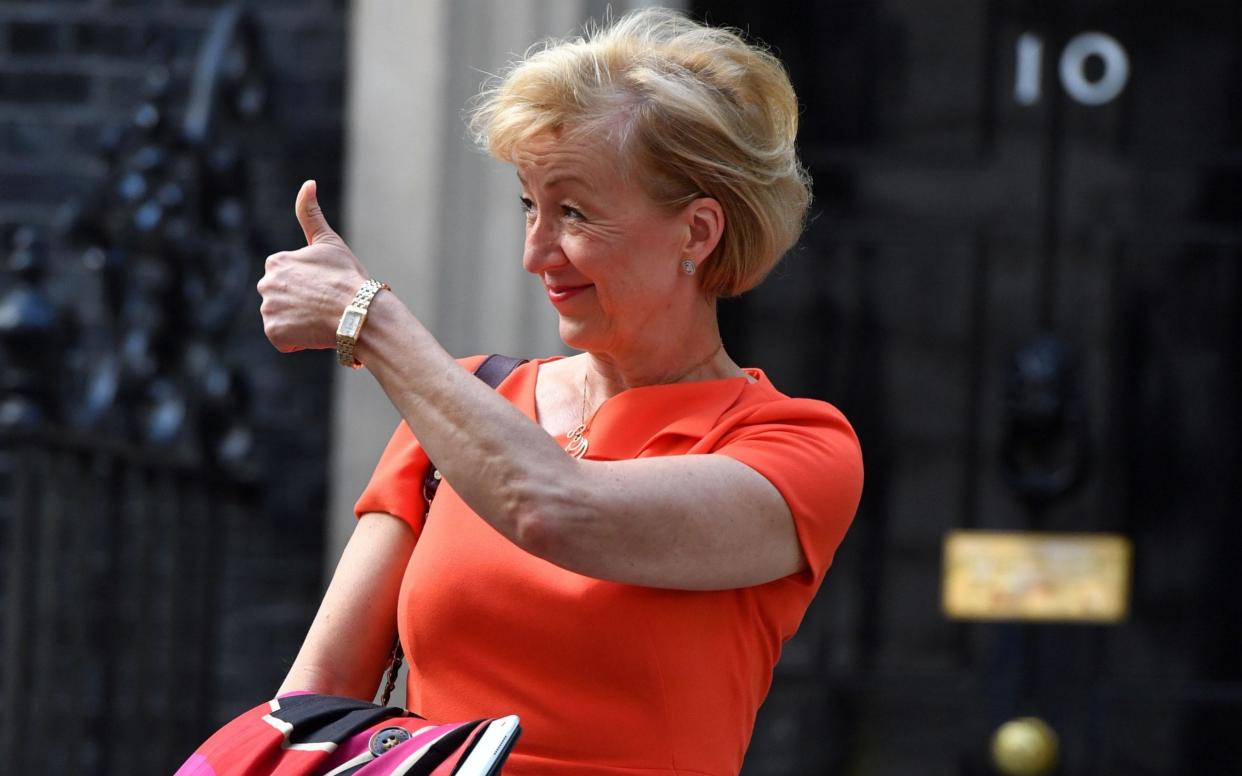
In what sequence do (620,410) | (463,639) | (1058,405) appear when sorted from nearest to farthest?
(463,639) < (620,410) < (1058,405)

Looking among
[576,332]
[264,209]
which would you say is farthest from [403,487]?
[264,209]

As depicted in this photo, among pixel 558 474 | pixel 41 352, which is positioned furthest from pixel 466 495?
pixel 41 352

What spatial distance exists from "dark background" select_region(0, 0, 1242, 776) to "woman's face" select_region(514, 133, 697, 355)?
6.16 feet

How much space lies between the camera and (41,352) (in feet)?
10.0

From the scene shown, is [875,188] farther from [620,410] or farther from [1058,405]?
[620,410]

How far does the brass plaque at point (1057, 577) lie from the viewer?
12.4 ft

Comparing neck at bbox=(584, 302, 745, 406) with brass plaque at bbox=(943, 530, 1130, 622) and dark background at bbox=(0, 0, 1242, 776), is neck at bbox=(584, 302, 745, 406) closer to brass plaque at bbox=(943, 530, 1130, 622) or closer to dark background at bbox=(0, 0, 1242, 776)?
dark background at bbox=(0, 0, 1242, 776)

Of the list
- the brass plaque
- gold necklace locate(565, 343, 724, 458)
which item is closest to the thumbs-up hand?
gold necklace locate(565, 343, 724, 458)

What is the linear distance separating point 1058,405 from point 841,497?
2.03 meters

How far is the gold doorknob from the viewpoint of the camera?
12.2ft

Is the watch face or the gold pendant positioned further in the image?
the gold pendant

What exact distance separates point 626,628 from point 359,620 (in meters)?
Result: 0.34

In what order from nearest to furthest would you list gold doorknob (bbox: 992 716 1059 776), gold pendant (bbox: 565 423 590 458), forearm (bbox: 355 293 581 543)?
forearm (bbox: 355 293 581 543) < gold pendant (bbox: 565 423 590 458) < gold doorknob (bbox: 992 716 1059 776)

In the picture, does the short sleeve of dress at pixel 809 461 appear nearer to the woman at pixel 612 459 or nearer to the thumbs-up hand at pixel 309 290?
the woman at pixel 612 459
